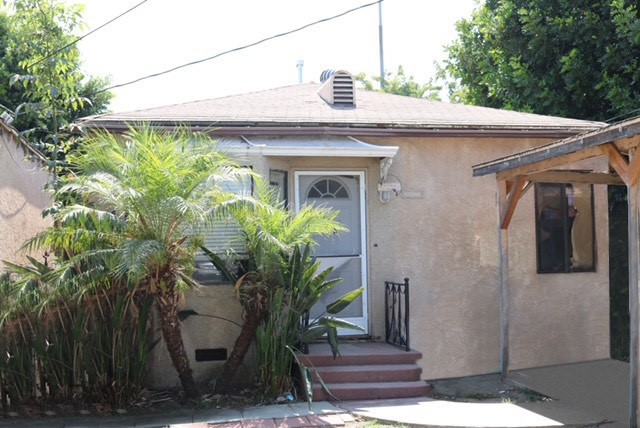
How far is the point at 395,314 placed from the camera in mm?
9844

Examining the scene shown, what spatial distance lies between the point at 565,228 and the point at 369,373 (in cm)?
399

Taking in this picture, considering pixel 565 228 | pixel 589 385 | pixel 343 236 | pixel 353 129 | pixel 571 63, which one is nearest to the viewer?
pixel 589 385

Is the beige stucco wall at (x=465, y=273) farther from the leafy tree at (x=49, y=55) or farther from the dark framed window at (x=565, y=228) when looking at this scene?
the leafy tree at (x=49, y=55)

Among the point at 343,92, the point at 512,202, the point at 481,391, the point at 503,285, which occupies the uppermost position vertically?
the point at 343,92

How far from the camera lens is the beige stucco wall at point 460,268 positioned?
1003 cm

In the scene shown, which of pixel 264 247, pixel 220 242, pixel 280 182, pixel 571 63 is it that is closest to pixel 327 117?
pixel 280 182

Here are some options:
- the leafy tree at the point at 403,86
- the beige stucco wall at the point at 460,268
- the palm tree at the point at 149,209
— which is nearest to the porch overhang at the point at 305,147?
the beige stucco wall at the point at 460,268

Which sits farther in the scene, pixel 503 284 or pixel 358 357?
pixel 503 284

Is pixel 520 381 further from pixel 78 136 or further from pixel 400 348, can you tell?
pixel 78 136

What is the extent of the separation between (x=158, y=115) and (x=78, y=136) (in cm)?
120

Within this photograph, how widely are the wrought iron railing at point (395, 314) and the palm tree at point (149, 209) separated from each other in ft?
9.53

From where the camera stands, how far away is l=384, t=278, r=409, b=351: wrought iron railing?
9.52m

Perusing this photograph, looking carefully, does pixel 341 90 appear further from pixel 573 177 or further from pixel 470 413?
pixel 470 413

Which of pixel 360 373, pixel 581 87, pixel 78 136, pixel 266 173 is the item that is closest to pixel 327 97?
pixel 266 173
